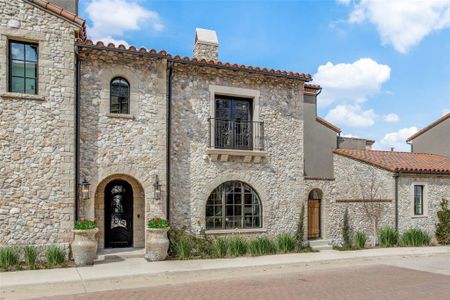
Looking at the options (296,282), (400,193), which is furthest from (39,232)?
(400,193)

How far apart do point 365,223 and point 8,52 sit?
13.9 metres

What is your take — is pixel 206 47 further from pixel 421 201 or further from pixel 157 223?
pixel 421 201

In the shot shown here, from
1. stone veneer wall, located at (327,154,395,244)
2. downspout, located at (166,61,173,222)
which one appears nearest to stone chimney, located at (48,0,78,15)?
downspout, located at (166,61,173,222)

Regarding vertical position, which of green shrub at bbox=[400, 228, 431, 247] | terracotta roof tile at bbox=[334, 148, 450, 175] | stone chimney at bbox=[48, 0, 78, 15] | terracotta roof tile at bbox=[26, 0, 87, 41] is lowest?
green shrub at bbox=[400, 228, 431, 247]

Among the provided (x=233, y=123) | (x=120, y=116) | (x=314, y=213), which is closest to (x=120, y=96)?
(x=120, y=116)

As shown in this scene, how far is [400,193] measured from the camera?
1592 centimetres

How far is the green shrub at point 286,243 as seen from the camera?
12.9m

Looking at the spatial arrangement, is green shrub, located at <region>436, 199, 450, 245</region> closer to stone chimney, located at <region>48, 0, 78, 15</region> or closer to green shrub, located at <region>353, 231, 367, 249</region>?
green shrub, located at <region>353, 231, 367, 249</region>

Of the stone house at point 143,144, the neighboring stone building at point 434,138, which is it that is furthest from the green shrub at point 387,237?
the neighboring stone building at point 434,138

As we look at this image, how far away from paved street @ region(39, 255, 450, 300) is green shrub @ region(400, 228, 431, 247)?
3672 mm

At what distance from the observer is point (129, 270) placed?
9.73 m

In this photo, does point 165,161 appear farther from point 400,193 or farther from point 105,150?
point 400,193

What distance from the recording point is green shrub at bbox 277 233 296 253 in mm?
12883

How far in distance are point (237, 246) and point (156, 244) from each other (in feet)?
8.91
